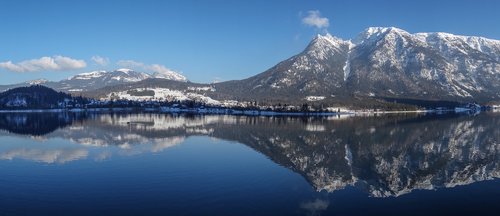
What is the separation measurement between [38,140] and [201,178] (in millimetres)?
50087

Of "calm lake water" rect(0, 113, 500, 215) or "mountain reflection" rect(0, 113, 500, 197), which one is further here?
"mountain reflection" rect(0, 113, 500, 197)

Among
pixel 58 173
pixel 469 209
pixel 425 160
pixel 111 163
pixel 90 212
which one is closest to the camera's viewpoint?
pixel 90 212

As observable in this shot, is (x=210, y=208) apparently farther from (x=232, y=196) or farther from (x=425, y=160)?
(x=425, y=160)

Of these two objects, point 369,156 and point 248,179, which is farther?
point 369,156

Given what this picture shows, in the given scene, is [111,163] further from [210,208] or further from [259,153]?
[210,208]

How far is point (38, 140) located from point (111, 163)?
35911mm

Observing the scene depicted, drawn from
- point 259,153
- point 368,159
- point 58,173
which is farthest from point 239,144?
point 58,173

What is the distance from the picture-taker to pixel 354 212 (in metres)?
29.9

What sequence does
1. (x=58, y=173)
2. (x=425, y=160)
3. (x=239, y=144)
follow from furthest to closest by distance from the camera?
(x=239, y=144) < (x=425, y=160) < (x=58, y=173)

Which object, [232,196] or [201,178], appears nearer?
[232,196]

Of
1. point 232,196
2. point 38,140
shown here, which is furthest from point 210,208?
point 38,140

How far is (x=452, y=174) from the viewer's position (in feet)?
149

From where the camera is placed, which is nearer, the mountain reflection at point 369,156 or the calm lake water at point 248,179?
the calm lake water at point 248,179

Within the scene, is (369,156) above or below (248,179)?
below
